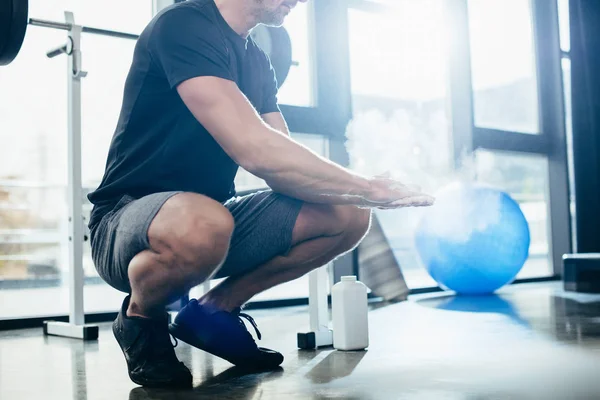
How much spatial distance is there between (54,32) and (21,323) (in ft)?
4.07

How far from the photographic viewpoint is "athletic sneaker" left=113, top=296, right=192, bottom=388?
1.31 m

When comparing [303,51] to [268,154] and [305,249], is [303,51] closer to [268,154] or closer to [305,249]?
[305,249]

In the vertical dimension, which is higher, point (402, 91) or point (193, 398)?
point (402, 91)

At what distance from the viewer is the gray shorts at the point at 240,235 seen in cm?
135

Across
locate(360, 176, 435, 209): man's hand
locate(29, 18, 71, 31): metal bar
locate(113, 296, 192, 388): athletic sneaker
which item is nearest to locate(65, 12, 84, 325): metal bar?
locate(29, 18, 71, 31): metal bar

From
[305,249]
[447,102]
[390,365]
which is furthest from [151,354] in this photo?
[447,102]

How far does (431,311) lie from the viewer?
2799 millimetres

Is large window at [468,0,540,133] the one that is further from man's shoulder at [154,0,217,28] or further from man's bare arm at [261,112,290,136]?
man's shoulder at [154,0,217,28]

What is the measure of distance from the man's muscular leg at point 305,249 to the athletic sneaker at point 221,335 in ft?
0.14

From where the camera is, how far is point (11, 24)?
138 cm

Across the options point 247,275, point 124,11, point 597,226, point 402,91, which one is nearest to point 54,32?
point 124,11

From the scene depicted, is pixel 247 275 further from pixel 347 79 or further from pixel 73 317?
pixel 347 79

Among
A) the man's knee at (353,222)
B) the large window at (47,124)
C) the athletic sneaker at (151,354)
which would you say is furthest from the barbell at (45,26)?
the man's knee at (353,222)

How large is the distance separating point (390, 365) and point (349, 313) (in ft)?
0.88
